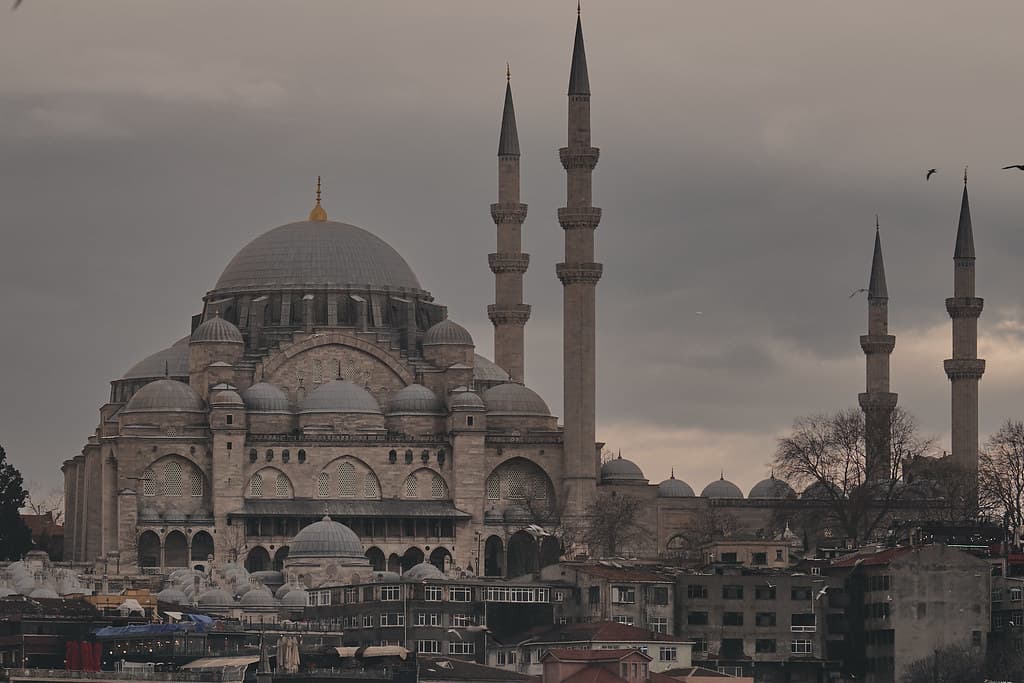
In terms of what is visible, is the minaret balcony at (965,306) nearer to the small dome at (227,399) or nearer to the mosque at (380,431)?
the mosque at (380,431)

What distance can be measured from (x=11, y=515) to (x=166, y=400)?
6335mm

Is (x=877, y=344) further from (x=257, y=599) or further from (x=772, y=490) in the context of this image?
(x=257, y=599)

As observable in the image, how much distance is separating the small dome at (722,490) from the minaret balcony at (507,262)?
9.99 meters

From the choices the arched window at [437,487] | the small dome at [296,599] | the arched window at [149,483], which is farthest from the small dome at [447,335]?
the small dome at [296,599]

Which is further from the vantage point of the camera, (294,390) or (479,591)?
(294,390)

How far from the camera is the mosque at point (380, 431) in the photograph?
120188 millimetres

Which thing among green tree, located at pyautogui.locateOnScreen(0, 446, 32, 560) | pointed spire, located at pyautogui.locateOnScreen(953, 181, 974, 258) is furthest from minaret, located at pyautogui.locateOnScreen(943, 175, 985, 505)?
green tree, located at pyautogui.locateOnScreen(0, 446, 32, 560)

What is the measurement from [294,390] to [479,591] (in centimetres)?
2563

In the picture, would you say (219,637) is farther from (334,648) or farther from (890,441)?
(890,441)

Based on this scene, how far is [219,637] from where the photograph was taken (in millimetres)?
99438

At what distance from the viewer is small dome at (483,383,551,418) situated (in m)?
124

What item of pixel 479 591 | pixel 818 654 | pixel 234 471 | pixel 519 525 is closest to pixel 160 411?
pixel 234 471

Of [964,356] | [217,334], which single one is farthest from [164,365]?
[964,356]

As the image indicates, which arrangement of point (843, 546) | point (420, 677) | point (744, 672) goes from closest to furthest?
1. point (420, 677)
2. point (744, 672)
3. point (843, 546)
